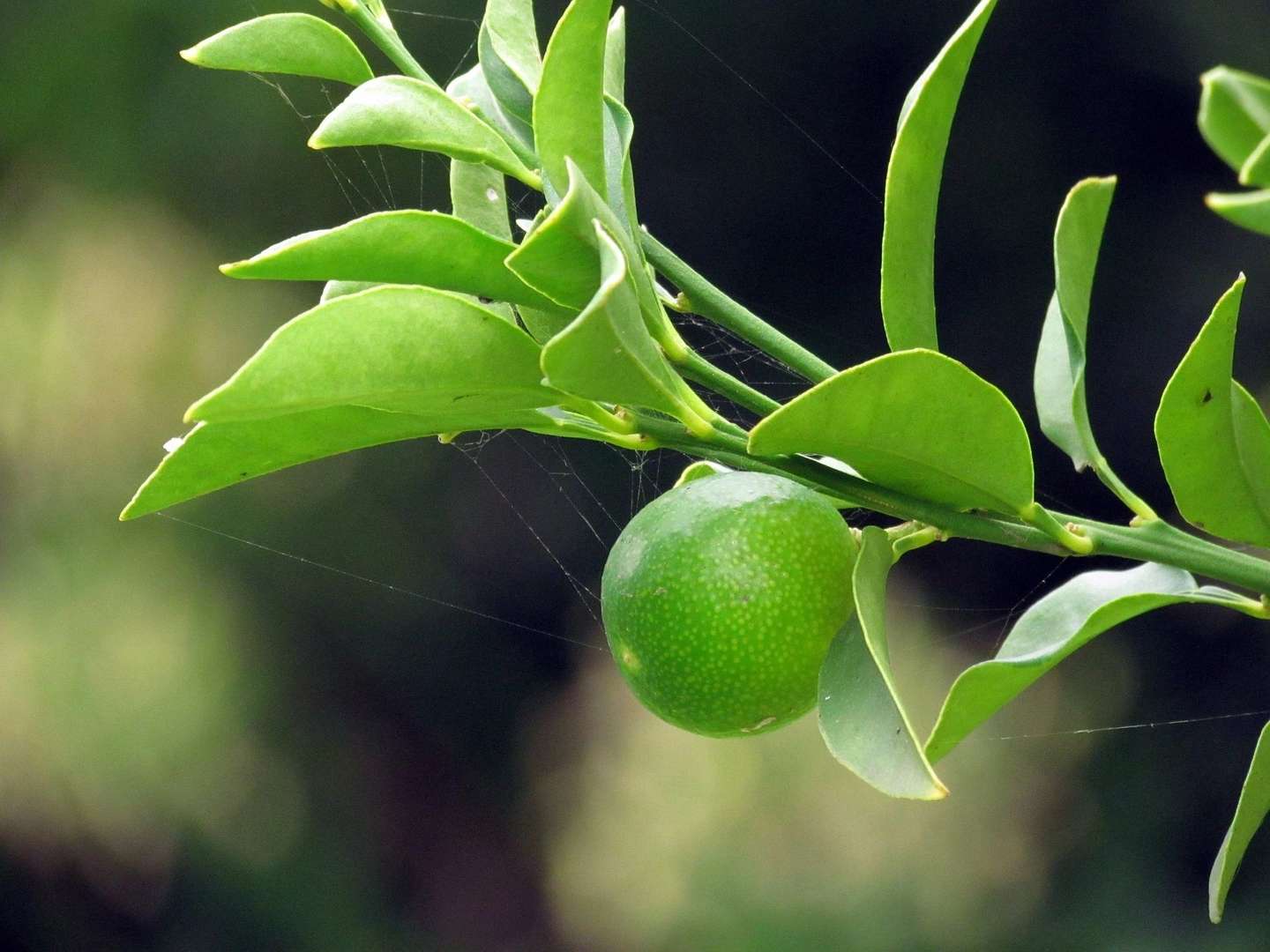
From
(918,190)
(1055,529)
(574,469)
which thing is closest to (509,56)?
(918,190)

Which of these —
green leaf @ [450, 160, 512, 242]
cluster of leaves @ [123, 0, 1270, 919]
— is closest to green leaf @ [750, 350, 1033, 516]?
cluster of leaves @ [123, 0, 1270, 919]

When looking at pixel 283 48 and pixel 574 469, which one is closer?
pixel 283 48

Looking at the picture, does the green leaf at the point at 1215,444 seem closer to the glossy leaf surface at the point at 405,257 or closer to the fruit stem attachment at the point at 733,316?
the fruit stem attachment at the point at 733,316

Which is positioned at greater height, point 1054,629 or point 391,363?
point 391,363

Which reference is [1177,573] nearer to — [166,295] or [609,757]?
[609,757]

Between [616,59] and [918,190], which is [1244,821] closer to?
[918,190]

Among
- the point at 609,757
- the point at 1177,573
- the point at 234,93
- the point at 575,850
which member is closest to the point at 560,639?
the point at 609,757

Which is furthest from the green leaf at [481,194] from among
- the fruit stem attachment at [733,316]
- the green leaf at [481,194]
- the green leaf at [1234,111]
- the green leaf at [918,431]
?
the green leaf at [1234,111]
